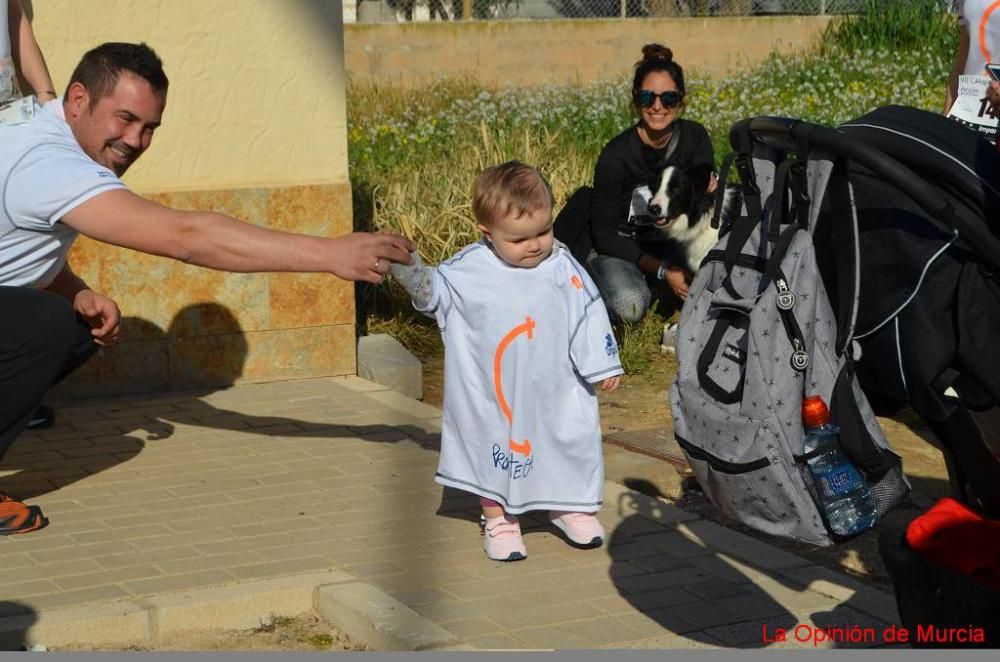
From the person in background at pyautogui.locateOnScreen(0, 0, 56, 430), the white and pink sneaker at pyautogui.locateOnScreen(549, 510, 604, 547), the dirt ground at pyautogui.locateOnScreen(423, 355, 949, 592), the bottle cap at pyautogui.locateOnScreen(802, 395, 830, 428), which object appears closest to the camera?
the bottle cap at pyautogui.locateOnScreen(802, 395, 830, 428)

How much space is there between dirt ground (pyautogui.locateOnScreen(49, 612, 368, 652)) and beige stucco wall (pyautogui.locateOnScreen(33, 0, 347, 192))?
10.5ft

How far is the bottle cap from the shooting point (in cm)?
368

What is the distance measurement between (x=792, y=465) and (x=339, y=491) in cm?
262

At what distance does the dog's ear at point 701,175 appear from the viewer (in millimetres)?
8469

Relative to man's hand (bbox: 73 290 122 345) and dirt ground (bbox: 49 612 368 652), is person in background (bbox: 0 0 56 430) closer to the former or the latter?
man's hand (bbox: 73 290 122 345)

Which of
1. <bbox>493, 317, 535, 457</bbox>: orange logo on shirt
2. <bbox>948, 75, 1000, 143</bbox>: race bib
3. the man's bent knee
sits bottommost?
the man's bent knee

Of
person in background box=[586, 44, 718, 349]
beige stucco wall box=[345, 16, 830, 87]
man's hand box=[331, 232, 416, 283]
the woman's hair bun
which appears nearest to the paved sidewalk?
man's hand box=[331, 232, 416, 283]

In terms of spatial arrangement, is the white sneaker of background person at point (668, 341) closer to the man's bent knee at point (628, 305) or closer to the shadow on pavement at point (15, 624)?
the man's bent knee at point (628, 305)

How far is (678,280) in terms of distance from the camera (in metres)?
8.51

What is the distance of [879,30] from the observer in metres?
20.9

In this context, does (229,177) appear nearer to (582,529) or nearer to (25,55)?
(25,55)

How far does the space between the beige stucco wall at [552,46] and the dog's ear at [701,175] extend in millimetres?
10756

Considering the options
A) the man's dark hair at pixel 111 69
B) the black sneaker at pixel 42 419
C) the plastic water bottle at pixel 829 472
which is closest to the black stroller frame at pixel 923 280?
the plastic water bottle at pixel 829 472

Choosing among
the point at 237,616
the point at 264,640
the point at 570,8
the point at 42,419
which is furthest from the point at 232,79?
the point at 570,8
